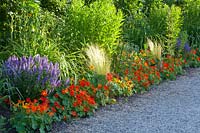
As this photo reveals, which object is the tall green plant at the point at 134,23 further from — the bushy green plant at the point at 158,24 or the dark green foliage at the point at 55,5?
the dark green foliage at the point at 55,5

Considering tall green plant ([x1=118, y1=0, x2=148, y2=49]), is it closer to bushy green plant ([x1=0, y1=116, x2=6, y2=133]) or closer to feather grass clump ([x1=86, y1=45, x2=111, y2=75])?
feather grass clump ([x1=86, y1=45, x2=111, y2=75])

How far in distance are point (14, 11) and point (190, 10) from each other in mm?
4705

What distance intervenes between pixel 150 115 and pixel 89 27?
195 cm

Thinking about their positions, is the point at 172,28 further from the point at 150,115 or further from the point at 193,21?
the point at 150,115

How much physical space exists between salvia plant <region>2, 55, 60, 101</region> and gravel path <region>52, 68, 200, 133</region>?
0.50 meters

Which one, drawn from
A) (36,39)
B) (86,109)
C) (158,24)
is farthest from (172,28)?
(86,109)

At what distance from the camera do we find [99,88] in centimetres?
617

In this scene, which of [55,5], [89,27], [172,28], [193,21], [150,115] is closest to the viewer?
[150,115]

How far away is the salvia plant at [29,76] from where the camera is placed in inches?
215

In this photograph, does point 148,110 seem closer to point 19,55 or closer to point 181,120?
point 181,120

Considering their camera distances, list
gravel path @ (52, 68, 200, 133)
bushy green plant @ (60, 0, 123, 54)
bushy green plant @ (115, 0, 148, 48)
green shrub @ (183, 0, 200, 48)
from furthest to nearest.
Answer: green shrub @ (183, 0, 200, 48) → bushy green plant @ (115, 0, 148, 48) → bushy green plant @ (60, 0, 123, 54) → gravel path @ (52, 68, 200, 133)

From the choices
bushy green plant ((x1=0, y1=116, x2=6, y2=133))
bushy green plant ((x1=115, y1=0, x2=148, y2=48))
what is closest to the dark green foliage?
bushy green plant ((x1=115, y1=0, x2=148, y2=48))

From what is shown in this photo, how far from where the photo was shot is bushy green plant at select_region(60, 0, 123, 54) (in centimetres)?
715

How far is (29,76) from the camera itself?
17.9 ft
